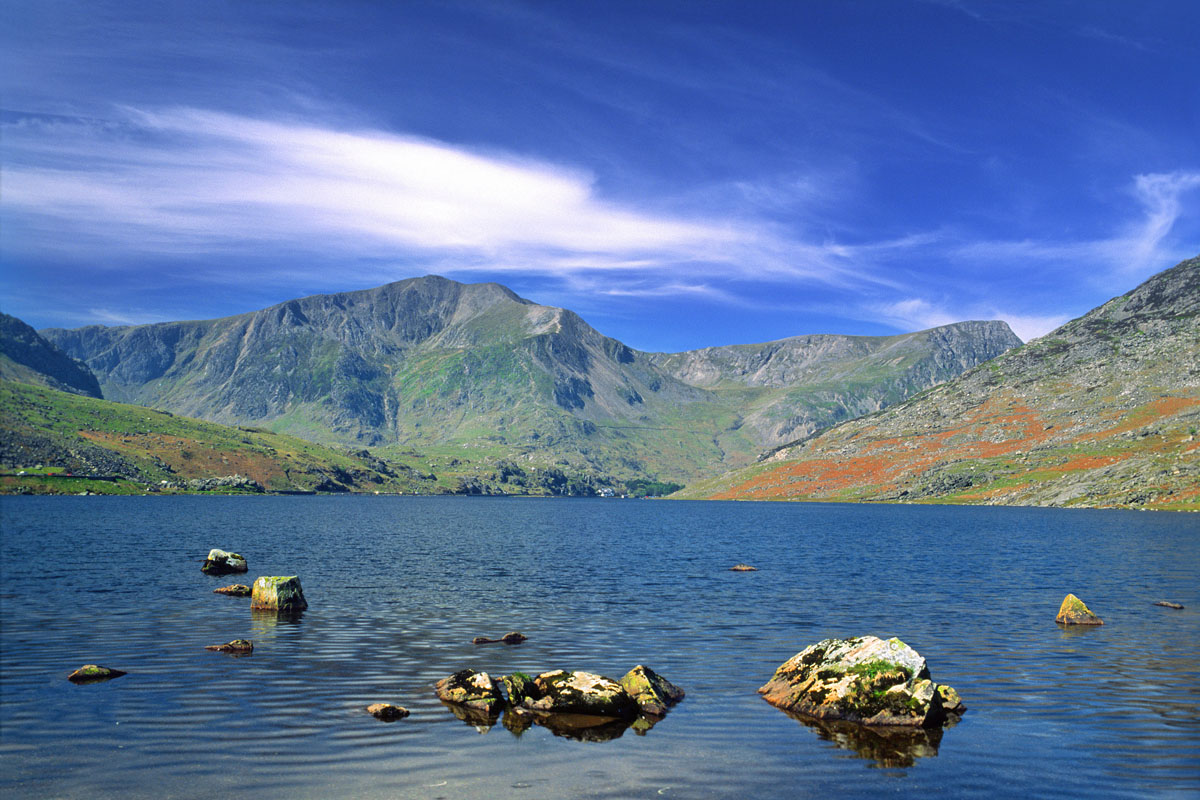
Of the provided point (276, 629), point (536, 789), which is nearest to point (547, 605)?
point (276, 629)

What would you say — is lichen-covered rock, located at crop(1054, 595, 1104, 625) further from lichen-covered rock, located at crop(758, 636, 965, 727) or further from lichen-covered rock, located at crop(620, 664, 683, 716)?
lichen-covered rock, located at crop(620, 664, 683, 716)

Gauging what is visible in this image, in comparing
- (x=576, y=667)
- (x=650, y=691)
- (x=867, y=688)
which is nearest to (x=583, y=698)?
(x=650, y=691)

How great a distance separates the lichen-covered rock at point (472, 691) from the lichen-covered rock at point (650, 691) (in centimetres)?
523

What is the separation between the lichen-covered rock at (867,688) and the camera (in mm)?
27375

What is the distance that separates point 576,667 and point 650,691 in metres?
8.28

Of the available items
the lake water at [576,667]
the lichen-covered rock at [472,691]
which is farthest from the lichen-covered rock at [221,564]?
the lichen-covered rock at [472,691]

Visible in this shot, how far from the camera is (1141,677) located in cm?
3356

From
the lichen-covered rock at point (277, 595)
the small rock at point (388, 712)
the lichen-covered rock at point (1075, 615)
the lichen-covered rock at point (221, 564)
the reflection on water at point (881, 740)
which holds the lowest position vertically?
the lichen-covered rock at point (221, 564)

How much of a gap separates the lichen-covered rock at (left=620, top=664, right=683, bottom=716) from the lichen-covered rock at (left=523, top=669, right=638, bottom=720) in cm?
37

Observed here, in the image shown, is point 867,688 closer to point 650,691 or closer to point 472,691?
point 650,691

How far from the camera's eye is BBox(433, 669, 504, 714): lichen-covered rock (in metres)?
28.6

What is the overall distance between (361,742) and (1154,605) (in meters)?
59.0

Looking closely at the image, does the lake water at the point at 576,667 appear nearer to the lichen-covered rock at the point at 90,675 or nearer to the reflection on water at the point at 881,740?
the reflection on water at the point at 881,740

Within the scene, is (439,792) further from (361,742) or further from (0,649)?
(0,649)
